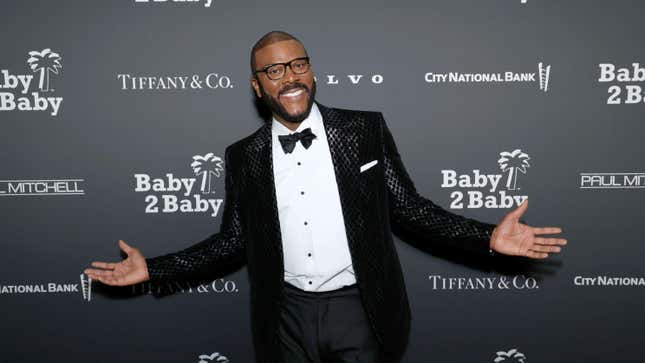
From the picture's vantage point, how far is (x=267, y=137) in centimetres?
200

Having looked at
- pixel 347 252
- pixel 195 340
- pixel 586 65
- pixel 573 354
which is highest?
pixel 586 65

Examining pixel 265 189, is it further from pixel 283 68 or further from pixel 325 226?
pixel 283 68

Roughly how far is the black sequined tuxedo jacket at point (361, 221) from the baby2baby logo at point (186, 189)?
725 millimetres

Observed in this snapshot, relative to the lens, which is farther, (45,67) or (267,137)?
(45,67)

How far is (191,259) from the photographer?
208 cm

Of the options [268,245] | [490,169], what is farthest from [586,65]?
[268,245]

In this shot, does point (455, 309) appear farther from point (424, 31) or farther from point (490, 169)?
point (424, 31)

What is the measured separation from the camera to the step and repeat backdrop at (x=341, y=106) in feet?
8.59

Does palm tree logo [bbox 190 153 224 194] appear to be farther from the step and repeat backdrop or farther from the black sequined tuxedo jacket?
the black sequined tuxedo jacket

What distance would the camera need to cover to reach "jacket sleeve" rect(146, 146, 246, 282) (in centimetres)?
205

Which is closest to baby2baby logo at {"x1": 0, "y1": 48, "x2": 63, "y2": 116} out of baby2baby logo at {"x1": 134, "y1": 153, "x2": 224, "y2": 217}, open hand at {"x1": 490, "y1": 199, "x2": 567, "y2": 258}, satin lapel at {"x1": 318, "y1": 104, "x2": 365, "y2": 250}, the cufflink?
baby2baby logo at {"x1": 134, "y1": 153, "x2": 224, "y2": 217}

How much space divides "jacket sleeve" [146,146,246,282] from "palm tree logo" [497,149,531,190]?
1383 millimetres

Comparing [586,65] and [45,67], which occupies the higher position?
[45,67]

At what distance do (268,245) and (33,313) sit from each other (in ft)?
5.60
